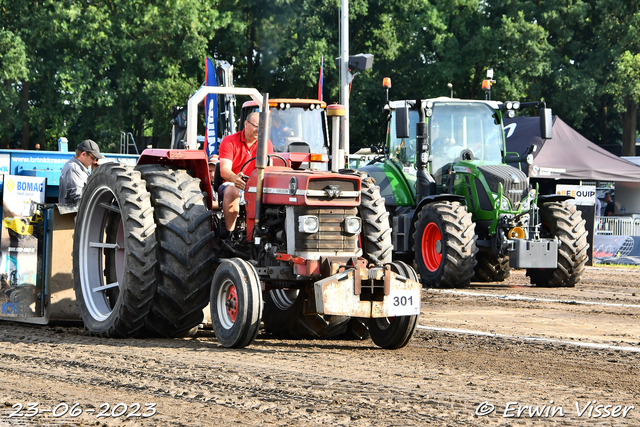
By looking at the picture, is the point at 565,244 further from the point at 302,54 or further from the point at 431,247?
the point at 302,54

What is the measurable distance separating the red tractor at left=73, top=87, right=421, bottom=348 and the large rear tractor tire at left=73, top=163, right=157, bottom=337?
0.01 m

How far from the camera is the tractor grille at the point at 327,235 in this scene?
6797 mm

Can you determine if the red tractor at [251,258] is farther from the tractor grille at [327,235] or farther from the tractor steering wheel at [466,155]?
the tractor steering wheel at [466,155]

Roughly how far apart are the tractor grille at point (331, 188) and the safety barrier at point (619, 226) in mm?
15312

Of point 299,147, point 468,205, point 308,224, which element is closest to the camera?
point 308,224

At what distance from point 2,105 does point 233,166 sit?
79.9 ft

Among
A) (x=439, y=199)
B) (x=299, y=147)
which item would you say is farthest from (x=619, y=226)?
(x=299, y=147)

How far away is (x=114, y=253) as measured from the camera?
8.08 metres

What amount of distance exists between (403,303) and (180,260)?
5.88 feet

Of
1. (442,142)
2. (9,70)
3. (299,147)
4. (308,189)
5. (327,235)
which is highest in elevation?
(9,70)

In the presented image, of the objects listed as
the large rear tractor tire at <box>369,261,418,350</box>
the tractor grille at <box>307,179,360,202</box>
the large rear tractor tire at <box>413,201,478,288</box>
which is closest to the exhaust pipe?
the tractor grille at <box>307,179,360,202</box>

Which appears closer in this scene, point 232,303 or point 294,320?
point 232,303

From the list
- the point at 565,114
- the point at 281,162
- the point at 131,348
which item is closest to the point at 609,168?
the point at 565,114

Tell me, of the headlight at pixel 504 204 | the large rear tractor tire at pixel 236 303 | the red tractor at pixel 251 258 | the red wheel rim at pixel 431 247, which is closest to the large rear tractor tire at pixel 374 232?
the red tractor at pixel 251 258
